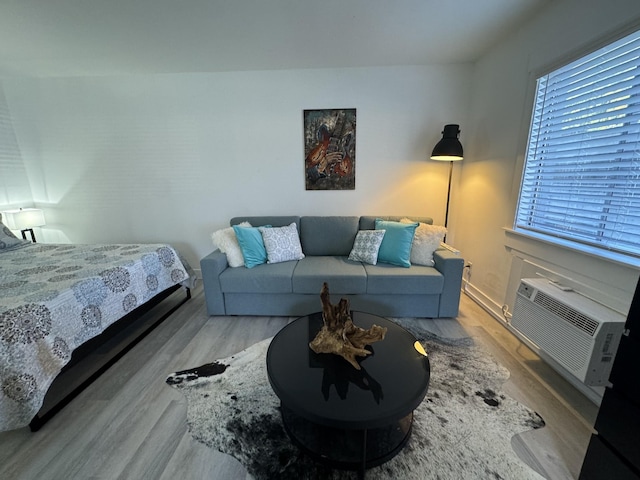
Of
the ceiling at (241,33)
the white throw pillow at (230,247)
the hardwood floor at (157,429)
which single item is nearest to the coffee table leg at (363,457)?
the hardwood floor at (157,429)

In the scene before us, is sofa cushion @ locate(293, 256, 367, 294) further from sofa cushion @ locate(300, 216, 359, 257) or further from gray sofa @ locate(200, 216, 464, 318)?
sofa cushion @ locate(300, 216, 359, 257)

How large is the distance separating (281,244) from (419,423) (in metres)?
1.88

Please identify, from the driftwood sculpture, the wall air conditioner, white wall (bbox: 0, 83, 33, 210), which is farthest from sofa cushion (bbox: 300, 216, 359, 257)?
white wall (bbox: 0, 83, 33, 210)

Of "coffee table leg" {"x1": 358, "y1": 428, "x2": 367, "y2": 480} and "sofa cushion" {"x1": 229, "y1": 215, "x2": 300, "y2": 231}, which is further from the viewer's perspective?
"sofa cushion" {"x1": 229, "y1": 215, "x2": 300, "y2": 231}

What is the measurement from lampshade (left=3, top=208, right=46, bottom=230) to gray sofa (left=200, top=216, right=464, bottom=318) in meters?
2.50

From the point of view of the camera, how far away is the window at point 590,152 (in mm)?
1439

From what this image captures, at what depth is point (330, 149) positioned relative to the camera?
3.09 m

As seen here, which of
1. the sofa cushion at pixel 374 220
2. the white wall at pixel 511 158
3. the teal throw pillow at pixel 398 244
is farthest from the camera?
the sofa cushion at pixel 374 220

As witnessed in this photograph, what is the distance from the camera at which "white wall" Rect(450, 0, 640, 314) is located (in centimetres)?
152

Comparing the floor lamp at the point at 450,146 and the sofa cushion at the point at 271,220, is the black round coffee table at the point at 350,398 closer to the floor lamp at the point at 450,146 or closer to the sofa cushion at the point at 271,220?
the sofa cushion at the point at 271,220

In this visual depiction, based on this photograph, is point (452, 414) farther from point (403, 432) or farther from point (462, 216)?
point (462, 216)

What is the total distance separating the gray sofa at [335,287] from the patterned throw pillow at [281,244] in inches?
4.7

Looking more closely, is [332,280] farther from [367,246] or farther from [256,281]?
[256,281]

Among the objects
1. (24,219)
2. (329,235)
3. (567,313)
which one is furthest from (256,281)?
(24,219)
